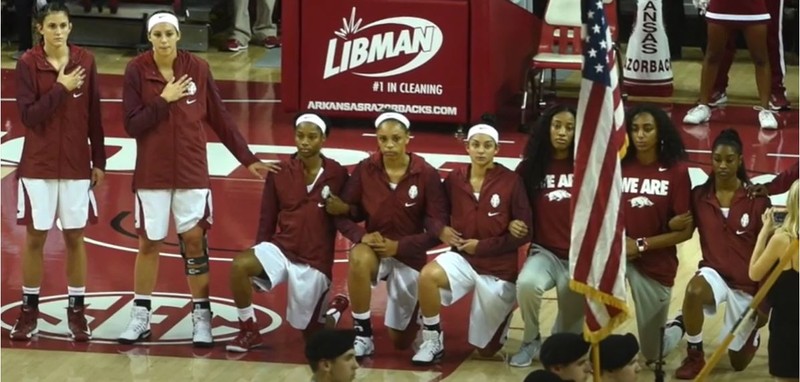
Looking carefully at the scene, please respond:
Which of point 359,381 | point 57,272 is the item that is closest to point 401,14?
point 57,272

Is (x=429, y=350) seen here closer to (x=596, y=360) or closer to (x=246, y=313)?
(x=246, y=313)

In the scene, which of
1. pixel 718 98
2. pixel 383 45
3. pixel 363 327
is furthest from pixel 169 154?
pixel 718 98

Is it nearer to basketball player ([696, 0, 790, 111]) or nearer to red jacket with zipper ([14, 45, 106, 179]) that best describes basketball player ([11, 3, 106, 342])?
red jacket with zipper ([14, 45, 106, 179])

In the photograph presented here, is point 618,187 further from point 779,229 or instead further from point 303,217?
point 303,217

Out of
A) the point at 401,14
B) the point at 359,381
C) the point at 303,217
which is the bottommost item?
the point at 359,381

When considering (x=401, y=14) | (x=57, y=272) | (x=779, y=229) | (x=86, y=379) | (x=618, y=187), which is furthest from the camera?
(x=401, y=14)

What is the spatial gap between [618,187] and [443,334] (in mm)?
2594

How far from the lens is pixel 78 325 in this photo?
9492 mm

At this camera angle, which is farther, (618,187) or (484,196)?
(484,196)

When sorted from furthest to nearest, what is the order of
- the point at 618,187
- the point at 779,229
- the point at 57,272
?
1. the point at 57,272
2. the point at 779,229
3. the point at 618,187

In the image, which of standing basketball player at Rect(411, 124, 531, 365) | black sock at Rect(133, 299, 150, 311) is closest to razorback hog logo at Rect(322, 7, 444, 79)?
standing basketball player at Rect(411, 124, 531, 365)

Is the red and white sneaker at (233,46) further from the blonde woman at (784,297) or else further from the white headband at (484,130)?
the blonde woman at (784,297)

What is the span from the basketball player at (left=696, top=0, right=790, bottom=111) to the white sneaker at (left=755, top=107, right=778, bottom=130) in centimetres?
37

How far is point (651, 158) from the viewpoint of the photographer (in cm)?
915
